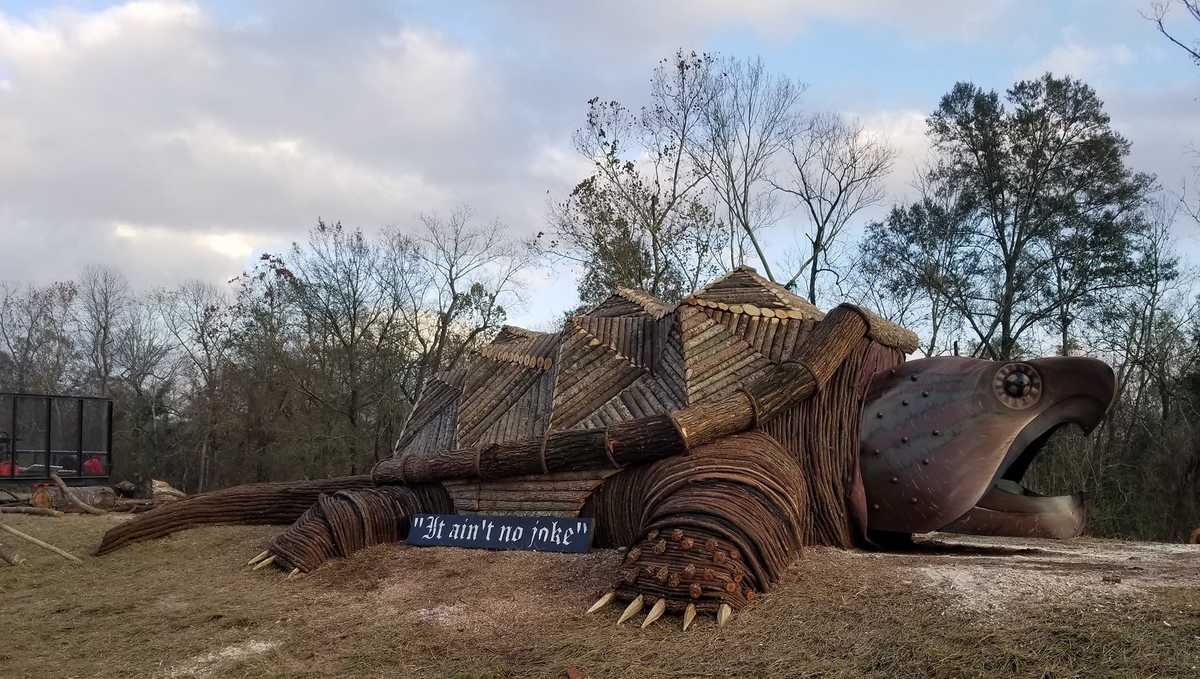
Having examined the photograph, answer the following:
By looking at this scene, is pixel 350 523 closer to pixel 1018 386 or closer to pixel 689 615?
pixel 689 615

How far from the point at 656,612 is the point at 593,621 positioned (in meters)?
0.39

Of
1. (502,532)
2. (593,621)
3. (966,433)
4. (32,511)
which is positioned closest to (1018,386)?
(966,433)

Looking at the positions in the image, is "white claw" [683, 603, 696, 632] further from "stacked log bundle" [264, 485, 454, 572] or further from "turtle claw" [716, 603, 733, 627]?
"stacked log bundle" [264, 485, 454, 572]

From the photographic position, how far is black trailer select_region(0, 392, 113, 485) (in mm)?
15969

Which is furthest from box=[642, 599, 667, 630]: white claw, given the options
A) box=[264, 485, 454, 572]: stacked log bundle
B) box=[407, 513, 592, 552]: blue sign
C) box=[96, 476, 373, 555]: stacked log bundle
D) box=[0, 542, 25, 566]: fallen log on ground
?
box=[0, 542, 25, 566]: fallen log on ground

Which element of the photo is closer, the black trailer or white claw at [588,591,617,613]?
white claw at [588,591,617,613]

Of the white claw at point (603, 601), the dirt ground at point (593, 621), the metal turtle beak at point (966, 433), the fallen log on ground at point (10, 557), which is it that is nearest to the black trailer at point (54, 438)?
the fallen log on ground at point (10, 557)

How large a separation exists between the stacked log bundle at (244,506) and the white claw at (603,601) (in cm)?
438

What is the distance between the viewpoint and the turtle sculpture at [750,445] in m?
5.88

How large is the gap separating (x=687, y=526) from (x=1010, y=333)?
19847 mm

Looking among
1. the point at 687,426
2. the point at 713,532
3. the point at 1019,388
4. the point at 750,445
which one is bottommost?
the point at 713,532

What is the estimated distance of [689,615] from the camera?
4820mm

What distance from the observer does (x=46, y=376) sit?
4119cm

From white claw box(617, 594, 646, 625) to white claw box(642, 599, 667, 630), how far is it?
8cm
